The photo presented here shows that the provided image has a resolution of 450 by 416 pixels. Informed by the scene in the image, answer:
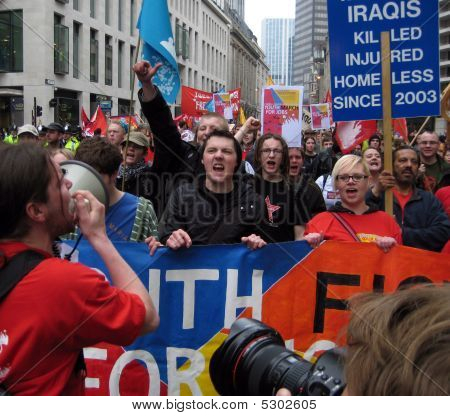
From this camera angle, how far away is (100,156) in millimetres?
3070

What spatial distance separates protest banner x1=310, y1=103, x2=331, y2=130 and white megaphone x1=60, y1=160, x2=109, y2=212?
1244 cm

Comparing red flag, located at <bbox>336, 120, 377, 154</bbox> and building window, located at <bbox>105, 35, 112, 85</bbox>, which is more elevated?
building window, located at <bbox>105, 35, 112, 85</bbox>

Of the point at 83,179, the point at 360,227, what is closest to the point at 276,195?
the point at 360,227

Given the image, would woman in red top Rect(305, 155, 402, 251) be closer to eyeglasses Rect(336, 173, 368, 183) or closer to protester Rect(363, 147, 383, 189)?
eyeglasses Rect(336, 173, 368, 183)

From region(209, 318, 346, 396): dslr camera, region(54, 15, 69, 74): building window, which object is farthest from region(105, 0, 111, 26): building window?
region(209, 318, 346, 396): dslr camera

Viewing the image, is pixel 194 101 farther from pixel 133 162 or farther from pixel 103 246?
pixel 103 246

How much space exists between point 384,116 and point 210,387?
2112 mm

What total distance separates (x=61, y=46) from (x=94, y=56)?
12.2 ft

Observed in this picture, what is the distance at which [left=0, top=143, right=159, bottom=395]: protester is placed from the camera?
4.77 feet

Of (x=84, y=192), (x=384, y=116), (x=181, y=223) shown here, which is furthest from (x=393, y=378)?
(x=384, y=116)

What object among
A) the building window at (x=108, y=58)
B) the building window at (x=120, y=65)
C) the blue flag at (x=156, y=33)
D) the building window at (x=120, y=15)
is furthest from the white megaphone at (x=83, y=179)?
the building window at (x=120, y=15)

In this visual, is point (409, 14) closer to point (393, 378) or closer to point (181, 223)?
point (181, 223)

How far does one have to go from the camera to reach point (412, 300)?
915mm

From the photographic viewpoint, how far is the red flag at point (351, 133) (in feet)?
20.5
